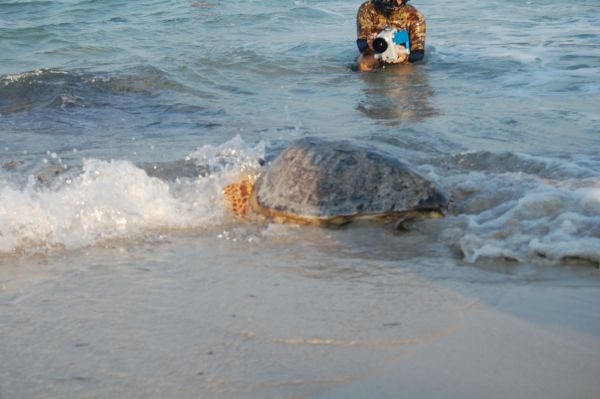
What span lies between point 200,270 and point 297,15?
11293mm

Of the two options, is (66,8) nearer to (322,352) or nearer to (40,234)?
(40,234)

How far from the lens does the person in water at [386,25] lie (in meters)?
8.80

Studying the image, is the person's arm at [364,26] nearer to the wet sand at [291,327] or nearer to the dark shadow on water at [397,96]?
the dark shadow on water at [397,96]

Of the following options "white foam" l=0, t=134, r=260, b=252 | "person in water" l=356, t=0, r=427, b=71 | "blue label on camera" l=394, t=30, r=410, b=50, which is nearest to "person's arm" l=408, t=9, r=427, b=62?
"person in water" l=356, t=0, r=427, b=71

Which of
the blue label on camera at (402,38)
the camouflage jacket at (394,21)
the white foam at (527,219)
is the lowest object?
the white foam at (527,219)

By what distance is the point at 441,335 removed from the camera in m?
2.60

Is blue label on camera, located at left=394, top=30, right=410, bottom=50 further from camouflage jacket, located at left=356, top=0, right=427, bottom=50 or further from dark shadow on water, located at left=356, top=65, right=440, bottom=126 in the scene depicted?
dark shadow on water, located at left=356, top=65, right=440, bottom=126

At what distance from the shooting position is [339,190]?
403 cm

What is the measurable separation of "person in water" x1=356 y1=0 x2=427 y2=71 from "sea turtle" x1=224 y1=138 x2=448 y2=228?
4.71 meters

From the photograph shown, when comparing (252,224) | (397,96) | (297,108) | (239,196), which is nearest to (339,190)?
(252,224)

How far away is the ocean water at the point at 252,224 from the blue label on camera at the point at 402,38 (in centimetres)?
29

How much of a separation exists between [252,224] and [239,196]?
303mm

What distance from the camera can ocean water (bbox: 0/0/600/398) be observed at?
100 inches

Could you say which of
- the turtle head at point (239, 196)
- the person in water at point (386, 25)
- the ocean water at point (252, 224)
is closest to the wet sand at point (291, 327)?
the ocean water at point (252, 224)
